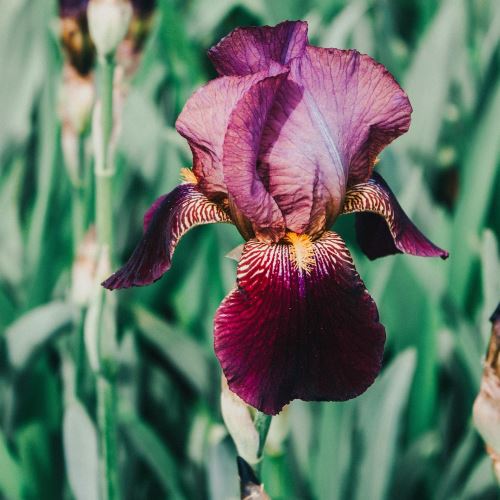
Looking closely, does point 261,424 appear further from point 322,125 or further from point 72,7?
point 72,7

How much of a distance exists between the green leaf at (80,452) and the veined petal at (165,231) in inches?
14.6

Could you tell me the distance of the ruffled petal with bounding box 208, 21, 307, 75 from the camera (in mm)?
697

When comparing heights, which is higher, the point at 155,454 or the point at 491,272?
the point at 491,272

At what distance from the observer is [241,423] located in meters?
0.77

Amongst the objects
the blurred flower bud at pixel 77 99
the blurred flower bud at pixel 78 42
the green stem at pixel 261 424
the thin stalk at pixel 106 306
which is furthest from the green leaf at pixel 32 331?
the green stem at pixel 261 424

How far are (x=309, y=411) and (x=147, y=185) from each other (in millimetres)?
604

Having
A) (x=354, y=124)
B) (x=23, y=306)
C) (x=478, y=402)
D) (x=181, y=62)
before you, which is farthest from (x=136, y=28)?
(x=478, y=402)

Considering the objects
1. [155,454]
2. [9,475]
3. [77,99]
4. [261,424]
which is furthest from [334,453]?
[77,99]

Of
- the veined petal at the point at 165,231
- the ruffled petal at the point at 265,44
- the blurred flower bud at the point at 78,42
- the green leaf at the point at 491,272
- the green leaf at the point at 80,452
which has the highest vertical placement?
the blurred flower bud at the point at 78,42

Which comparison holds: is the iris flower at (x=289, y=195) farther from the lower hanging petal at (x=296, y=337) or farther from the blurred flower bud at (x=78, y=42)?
the blurred flower bud at (x=78, y=42)

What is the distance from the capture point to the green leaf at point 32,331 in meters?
1.23

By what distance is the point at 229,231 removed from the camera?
1.30 metres

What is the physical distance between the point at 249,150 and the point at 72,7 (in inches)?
31.1

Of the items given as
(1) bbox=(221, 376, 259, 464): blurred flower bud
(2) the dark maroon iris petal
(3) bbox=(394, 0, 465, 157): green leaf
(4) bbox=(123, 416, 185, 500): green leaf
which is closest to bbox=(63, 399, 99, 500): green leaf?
(4) bbox=(123, 416, 185, 500): green leaf
